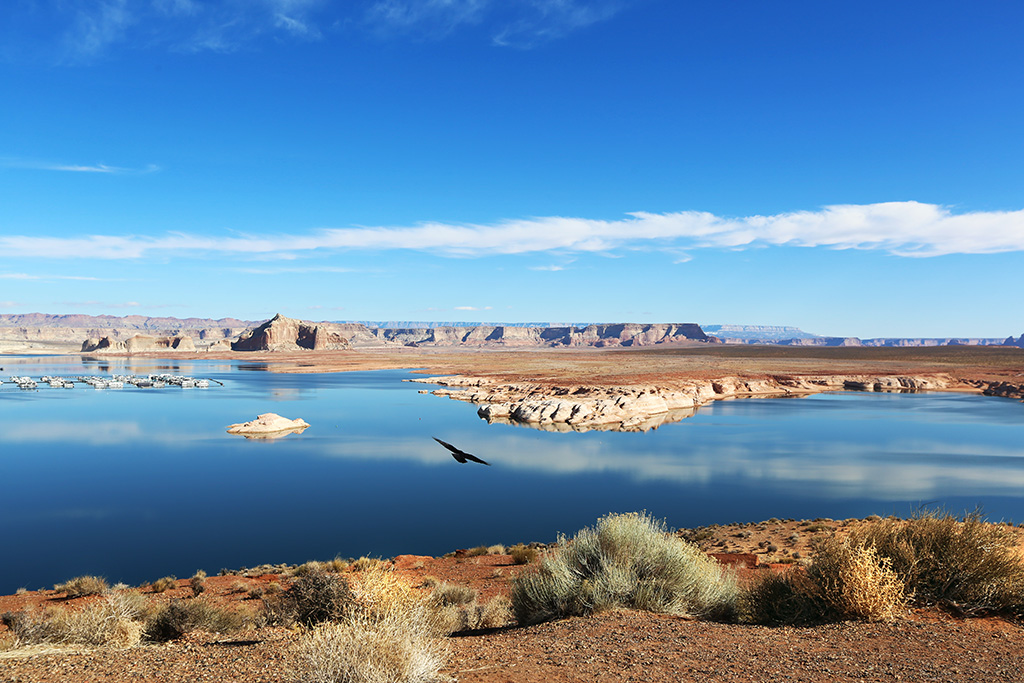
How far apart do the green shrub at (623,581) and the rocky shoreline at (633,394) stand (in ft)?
102

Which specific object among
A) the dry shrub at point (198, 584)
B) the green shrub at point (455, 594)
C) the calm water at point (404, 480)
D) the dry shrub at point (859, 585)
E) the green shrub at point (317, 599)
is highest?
the dry shrub at point (859, 585)

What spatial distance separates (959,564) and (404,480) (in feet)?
68.5

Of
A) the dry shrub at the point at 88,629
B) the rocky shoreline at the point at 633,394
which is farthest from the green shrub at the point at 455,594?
the rocky shoreline at the point at 633,394

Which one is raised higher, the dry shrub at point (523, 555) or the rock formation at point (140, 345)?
the rock formation at point (140, 345)

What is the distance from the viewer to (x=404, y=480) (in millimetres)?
25469

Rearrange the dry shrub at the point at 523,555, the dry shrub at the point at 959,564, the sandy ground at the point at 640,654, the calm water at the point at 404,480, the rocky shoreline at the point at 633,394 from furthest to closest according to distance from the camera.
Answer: the rocky shoreline at the point at 633,394 < the calm water at the point at 404,480 < the dry shrub at the point at 523,555 < the dry shrub at the point at 959,564 < the sandy ground at the point at 640,654

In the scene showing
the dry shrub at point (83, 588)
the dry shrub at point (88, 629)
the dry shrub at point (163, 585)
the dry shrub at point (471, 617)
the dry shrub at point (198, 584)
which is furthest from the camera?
the dry shrub at point (163, 585)

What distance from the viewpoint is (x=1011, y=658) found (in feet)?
19.4

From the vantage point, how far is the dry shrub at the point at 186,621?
315 inches

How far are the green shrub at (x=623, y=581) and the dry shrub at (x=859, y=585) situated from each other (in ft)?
4.69

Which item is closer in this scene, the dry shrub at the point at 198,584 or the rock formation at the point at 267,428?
the dry shrub at the point at 198,584

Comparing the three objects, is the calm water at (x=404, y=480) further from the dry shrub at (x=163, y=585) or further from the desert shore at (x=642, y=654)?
the desert shore at (x=642, y=654)

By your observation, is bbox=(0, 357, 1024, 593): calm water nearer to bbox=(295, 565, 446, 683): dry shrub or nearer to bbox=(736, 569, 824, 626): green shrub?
bbox=(736, 569, 824, 626): green shrub

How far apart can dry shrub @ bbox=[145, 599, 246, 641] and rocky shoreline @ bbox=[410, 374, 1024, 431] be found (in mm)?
32298
